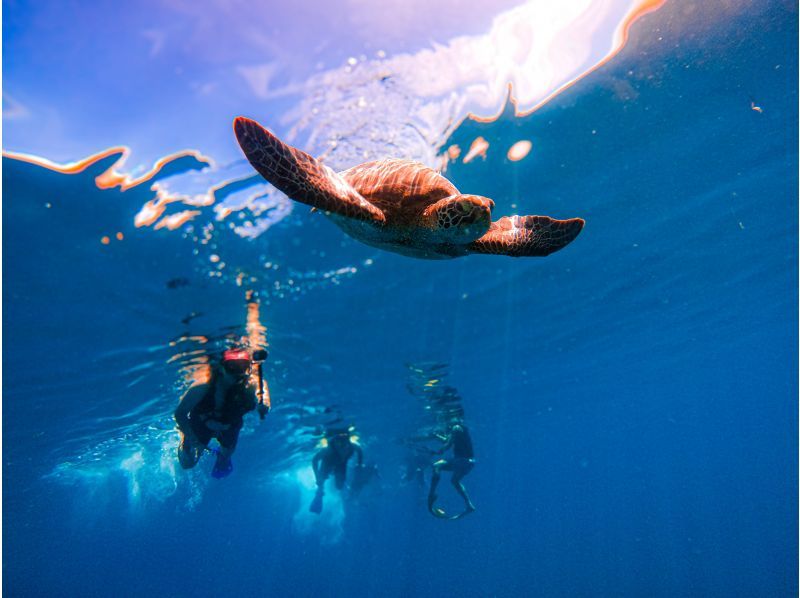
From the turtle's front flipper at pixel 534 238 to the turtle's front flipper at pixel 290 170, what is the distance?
114 centimetres

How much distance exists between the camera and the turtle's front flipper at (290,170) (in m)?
2.06

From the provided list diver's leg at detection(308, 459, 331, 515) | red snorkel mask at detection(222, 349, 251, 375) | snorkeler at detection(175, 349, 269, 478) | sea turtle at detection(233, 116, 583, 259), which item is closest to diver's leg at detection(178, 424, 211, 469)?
snorkeler at detection(175, 349, 269, 478)

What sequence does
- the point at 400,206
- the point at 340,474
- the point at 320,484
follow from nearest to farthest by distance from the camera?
the point at 400,206 < the point at 320,484 < the point at 340,474

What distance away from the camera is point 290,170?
212cm

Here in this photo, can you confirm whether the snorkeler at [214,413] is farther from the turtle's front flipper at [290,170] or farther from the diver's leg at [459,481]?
the diver's leg at [459,481]

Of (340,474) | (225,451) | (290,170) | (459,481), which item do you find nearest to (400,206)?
(290,170)

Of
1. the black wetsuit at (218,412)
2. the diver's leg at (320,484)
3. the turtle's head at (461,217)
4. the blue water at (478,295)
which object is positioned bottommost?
the diver's leg at (320,484)

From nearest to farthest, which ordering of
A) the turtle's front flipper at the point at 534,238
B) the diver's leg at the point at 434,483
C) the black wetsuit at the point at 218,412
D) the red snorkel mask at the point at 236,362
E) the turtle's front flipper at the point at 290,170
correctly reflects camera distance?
the turtle's front flipper at the point at 290,170
the turtle's front flipper at the point at 534,238
the red snorkel mask at the point at 236,362
the black wetsuit at the point at 218,412
the diver's leg at the point at 434,483

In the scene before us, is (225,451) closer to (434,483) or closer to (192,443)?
(192,443)

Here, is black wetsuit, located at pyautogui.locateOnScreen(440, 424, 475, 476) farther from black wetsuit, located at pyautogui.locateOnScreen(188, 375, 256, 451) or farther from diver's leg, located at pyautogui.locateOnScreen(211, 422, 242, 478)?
black wetsuit, located at pyautogui.locateOnScreen(188, 375, 256, 451)

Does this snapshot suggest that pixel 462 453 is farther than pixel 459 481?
Yes

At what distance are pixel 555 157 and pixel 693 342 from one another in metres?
31.7

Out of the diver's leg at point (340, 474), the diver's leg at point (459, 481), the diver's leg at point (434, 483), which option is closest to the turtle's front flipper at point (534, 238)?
the diver's leg at point (434, 483)

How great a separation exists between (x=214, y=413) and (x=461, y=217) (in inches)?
353
